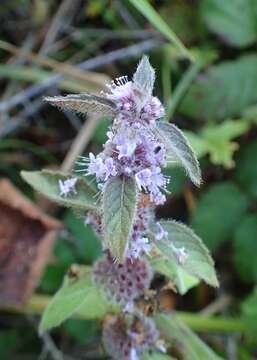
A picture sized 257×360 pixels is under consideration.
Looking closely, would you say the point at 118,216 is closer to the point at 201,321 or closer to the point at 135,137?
the point at 135,137

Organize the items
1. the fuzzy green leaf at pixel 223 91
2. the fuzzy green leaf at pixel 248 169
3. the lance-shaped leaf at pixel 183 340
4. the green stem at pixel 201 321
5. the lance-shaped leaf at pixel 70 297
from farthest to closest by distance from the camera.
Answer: the fuzzy green leaf at pixel 223 91 → the fuzzy green leaf at pixel 248 169 → the green stem at pixel 201 321 → the lance-shaped leaf at pixel 183 340 → the lance-shaped leaf at pixel 70 297

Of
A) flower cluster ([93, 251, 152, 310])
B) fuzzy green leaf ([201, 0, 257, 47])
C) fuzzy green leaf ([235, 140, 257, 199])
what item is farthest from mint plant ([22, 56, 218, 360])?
fuzzy green leaf ([201, 0, 257, 47])

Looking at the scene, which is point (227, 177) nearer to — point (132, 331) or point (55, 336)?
point (55, 336)

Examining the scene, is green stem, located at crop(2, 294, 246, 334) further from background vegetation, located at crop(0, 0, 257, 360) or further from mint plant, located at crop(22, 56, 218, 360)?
mint plant, located at crop(22, 56, 218, 360)

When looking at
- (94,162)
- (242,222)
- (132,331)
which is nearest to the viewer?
(94,162)

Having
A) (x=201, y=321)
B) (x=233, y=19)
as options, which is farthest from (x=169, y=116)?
(x=201, y=321)

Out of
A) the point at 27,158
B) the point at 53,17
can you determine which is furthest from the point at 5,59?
the point at 27,158

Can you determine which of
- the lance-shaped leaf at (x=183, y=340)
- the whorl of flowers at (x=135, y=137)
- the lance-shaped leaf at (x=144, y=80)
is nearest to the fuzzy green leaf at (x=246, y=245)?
the lance-shaped leaf at (x=183, y=340)

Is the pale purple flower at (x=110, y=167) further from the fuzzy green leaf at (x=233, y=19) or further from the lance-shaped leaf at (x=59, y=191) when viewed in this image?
the fuzzy green leaf at (x=233, y=19)
